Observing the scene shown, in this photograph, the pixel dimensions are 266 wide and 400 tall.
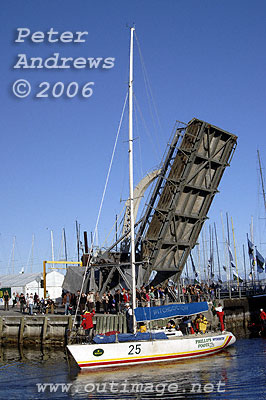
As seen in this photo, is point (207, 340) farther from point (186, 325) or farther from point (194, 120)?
point (194, 120)

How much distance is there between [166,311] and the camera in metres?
19.5

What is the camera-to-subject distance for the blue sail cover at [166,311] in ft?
61.1

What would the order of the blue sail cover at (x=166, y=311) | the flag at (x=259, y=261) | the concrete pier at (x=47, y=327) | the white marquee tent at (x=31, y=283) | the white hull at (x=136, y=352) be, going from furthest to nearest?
the white marquee tent at (x=31, y=283) → the flag at (x=259, y=261) → the concrete pier at (x=47, y=327) → the blue sail cover at (x=166, y=311) → the white hull at (x=136, y=352)

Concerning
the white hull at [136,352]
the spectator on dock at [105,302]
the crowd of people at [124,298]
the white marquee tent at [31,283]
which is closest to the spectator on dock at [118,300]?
the crowd of people at [124,298]

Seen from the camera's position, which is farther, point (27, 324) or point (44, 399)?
point (27, 324)

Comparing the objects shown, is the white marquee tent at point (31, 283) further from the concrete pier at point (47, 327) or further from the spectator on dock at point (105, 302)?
the spectator on dock at point (105, 302)

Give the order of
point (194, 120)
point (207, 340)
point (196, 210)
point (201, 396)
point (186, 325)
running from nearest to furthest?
1. point (201, 396)
2. point (207, 340)
3. point (186, 325)
4. point (194, 120)
5. point (196, 210)

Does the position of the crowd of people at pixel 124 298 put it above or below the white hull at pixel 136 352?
above

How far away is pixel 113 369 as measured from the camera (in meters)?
16.8

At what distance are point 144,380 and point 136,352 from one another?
6.97 feet

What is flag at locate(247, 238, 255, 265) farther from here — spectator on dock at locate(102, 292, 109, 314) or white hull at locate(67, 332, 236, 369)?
white hull at locate(67, 332, 236, 369)

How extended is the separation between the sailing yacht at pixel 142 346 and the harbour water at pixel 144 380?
29 cm

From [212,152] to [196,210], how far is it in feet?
11.7

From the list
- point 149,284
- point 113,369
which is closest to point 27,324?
point 149,284
